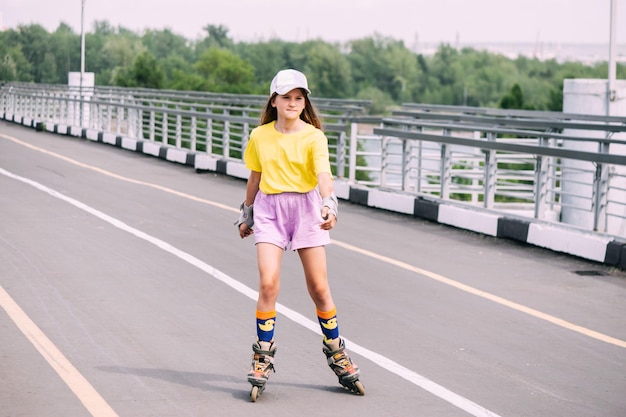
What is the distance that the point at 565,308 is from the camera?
9930 millimetres

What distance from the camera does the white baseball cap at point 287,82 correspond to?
657cm

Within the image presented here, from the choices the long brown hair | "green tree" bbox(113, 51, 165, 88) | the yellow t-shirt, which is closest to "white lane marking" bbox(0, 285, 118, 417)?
the yellow t-shirt

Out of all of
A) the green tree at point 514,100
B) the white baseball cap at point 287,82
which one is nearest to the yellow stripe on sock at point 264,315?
the white baseball cap at point 287,82

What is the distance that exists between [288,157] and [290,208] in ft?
0.92

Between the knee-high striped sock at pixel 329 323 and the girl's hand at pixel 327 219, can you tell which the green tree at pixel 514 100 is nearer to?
the knee-high striped sock at pixel 329 323

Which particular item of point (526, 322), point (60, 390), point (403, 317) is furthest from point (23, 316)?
point (526, 322)

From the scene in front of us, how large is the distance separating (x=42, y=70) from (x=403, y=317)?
565 ft

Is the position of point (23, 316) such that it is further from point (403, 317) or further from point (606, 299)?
point (606, 299)

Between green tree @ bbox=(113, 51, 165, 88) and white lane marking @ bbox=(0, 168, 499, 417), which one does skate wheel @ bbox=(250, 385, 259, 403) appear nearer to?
white lane marking @ bbox=(0, 168, 499, 417)

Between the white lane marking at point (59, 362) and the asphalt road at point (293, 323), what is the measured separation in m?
0.02

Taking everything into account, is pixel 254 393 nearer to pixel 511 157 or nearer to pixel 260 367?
pixel 260 367

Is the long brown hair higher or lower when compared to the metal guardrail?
higher

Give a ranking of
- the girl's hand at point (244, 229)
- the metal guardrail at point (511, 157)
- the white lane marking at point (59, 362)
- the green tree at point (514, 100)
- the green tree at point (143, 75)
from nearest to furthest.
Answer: the white lane marking at point (59, 362), the girl's hand at point (244, 229), the metal guardrail at point (511, 157), the green tree at point (514, 100), the green tree at point (143, 75)

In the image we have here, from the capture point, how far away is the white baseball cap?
6.57 metres
